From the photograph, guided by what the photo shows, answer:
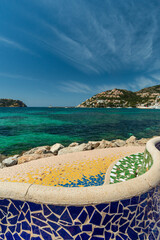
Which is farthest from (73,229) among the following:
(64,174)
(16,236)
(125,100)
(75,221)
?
(125,100)

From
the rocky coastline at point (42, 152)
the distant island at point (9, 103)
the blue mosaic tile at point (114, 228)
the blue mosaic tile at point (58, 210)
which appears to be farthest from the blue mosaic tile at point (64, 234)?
the distant island at point (9, 103)

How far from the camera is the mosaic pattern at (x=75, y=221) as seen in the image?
1.86m

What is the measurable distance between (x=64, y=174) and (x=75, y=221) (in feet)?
14.6

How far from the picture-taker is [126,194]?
6.49ft

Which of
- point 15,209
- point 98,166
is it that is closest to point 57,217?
point 15,209

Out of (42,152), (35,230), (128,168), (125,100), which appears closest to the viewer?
(35,230)

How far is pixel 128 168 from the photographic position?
602cm

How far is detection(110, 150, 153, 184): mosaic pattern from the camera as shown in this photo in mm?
4939

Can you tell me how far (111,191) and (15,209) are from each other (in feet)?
5.47

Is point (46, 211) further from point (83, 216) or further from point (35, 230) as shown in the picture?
point (83, 216)

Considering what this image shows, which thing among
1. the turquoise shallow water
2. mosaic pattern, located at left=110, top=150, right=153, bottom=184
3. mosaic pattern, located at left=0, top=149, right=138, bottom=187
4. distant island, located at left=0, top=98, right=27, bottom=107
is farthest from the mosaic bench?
distant island, located at left=0, top=98, right=27, bottom=107

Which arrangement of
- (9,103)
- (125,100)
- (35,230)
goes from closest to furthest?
(35,230)
(125,100)
(9,103)

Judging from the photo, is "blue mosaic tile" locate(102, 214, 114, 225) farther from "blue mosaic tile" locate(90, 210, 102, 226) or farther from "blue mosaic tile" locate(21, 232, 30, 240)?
"blue mosaic tile" locate(21, 232, 30, 240)

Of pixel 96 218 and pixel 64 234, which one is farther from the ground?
pixel 96 218
